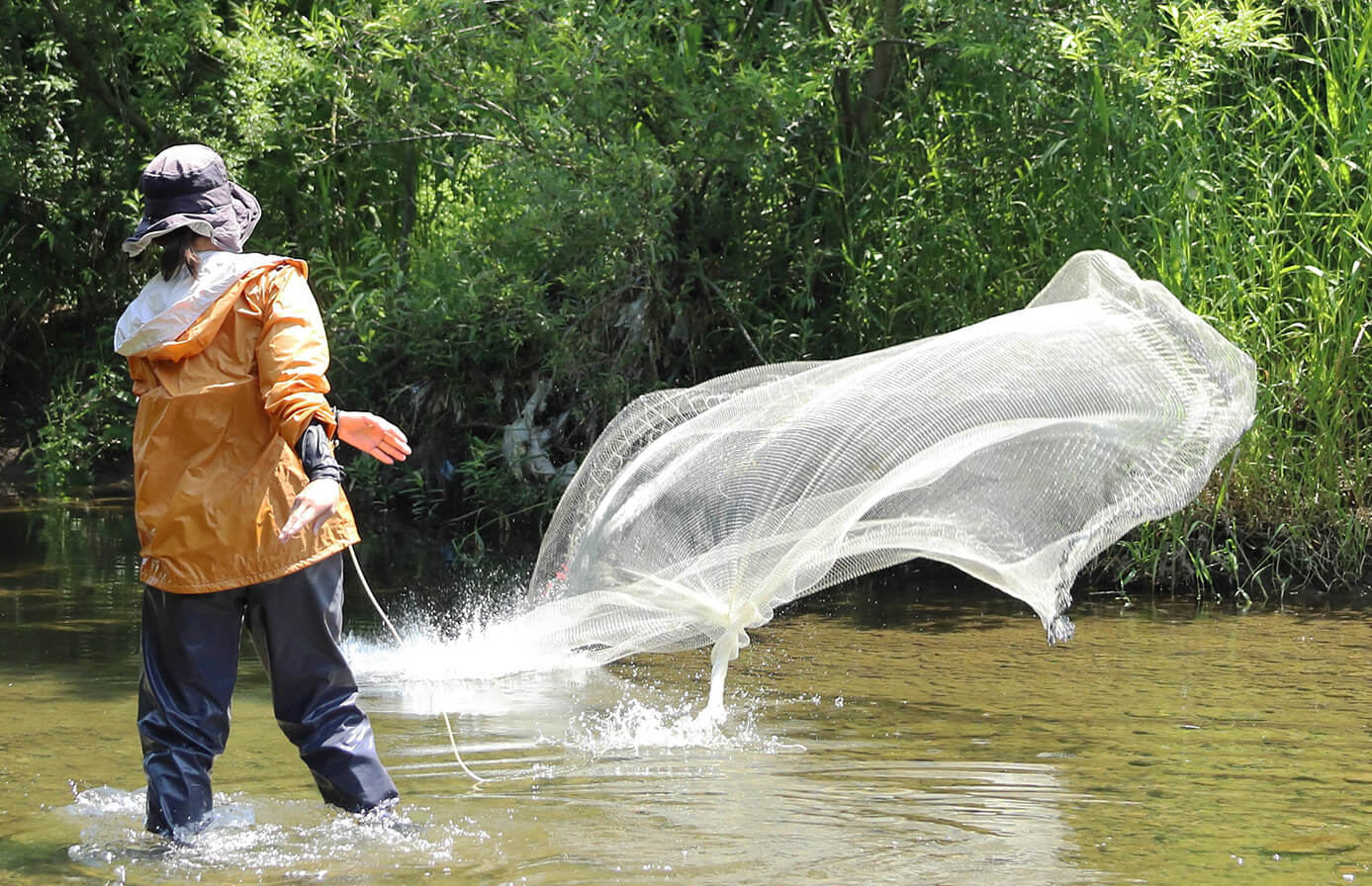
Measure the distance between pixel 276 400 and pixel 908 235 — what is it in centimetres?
576

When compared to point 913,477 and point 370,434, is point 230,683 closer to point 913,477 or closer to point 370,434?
point 370,434

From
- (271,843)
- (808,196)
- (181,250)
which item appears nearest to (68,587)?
(808,196)

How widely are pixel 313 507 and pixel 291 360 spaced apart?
35 centimetres

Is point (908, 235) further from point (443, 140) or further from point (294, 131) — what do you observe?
point (294, 131)

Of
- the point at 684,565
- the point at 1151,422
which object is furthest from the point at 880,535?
the point at 1151,422

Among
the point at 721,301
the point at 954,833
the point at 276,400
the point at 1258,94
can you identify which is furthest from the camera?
the point at 721,301

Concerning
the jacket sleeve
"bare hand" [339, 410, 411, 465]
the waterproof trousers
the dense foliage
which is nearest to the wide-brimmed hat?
the jacket sleeve

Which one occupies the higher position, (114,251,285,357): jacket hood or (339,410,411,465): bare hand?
(114,251,285,357): jacket hood

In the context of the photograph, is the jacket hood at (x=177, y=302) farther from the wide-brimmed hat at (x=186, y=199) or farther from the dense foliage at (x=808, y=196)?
the dense foliage at (x=808, y=196)

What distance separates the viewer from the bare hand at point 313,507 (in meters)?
3.48

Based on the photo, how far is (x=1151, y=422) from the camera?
5191mm

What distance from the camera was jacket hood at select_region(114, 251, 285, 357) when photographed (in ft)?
11.9

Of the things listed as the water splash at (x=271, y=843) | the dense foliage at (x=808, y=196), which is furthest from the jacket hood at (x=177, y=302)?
the dense foliage at (x=808, y=196)

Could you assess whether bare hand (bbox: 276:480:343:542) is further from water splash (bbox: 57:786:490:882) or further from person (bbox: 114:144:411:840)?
water splash (bbox: 57:786:490:882)
